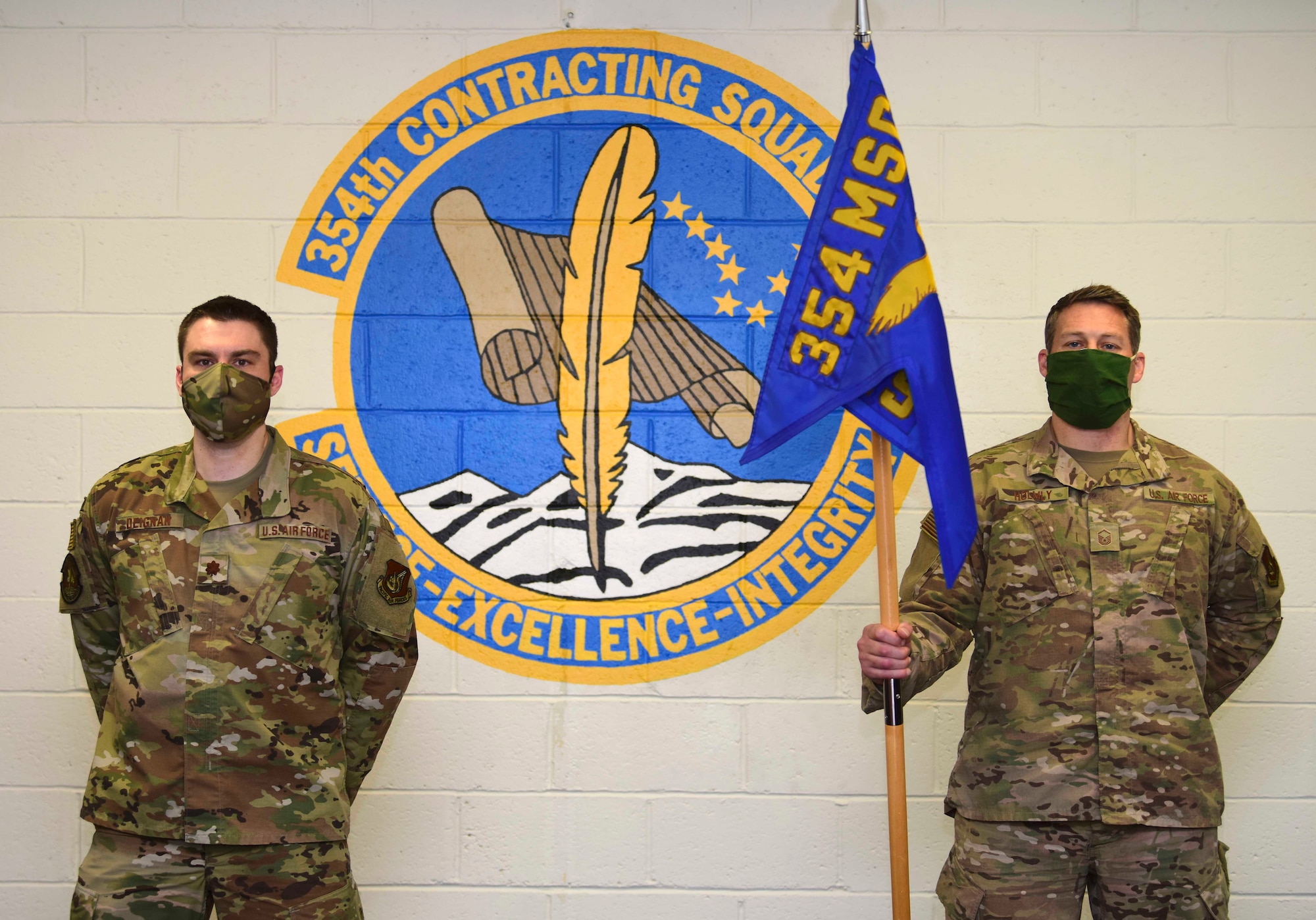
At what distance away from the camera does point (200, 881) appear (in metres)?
1.72

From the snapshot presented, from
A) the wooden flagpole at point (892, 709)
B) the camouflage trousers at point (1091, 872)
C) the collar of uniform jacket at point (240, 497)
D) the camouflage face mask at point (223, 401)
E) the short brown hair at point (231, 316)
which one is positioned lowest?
the camouflage trousers at point (1091, 872)

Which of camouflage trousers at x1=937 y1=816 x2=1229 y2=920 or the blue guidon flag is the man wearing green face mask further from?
the blue guidon flag

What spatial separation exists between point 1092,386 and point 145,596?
1631 mm

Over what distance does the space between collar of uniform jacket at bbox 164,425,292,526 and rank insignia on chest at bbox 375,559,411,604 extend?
20 cm

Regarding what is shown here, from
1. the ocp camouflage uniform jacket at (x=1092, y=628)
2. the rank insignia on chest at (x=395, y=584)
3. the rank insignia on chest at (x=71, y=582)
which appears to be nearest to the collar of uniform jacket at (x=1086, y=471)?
the ocp camouflage uniform jacket at (x=1092, y=628)

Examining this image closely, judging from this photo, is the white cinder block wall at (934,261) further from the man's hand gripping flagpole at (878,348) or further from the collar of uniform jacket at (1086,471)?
the man's hand gripping flagpole at (878,348)

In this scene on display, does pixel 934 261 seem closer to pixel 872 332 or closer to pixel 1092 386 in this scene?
pixel 1092 386

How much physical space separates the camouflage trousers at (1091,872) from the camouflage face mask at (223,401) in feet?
4.69

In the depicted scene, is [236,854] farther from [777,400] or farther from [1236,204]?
[1236,204]

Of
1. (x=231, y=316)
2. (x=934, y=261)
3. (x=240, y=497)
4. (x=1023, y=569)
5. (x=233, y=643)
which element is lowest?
(x=233, y=643)

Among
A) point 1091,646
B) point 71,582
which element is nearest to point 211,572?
point 71,582

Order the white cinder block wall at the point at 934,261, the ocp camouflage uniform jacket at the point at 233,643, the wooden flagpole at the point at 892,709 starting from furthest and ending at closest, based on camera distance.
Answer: the white cinder block wall at the point at 934,261 < the ocp camouflage uniform jacket at the point at 233,643 < the wooden flagpole at the point at 892,709

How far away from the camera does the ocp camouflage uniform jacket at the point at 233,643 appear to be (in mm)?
1716

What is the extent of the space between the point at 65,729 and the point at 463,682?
2.83 feet
